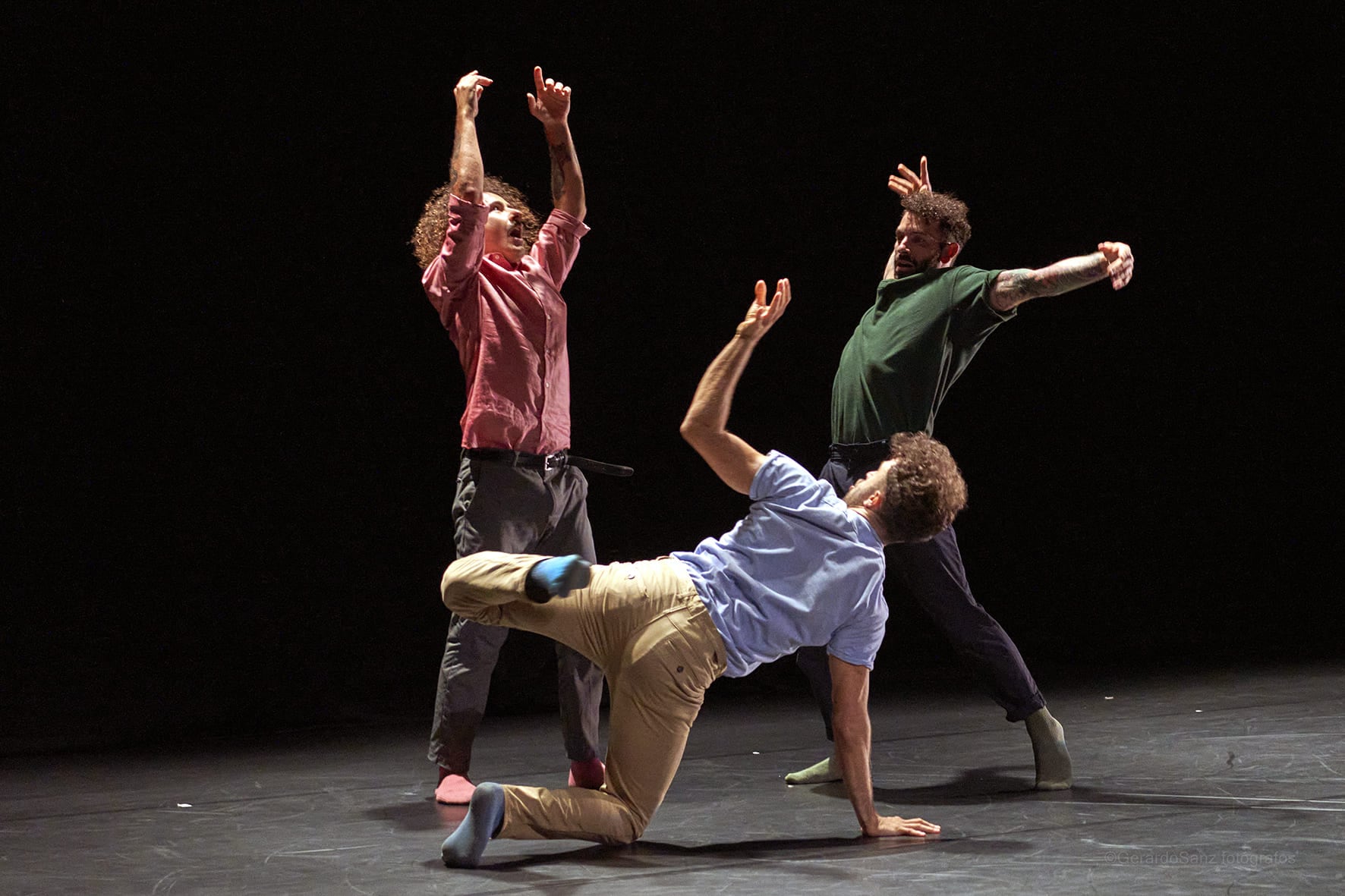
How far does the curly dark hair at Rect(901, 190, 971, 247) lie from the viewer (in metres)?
2.75

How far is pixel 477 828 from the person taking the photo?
1.93 m

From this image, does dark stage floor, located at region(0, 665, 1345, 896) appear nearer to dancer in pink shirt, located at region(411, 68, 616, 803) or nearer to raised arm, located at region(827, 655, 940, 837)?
raised arm, located at region(827, 655, 940, 837)

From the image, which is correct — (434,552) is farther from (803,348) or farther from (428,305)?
(803,348)

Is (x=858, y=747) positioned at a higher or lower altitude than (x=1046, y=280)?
lower

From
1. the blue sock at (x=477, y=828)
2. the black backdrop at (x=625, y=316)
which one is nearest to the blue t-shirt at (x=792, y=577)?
the blue sock at (x=477, y=828)

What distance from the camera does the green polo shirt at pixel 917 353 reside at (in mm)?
2627

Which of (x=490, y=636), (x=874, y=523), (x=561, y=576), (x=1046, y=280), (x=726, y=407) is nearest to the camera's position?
(x=561, y=576)

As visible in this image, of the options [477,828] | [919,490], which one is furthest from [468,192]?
[477,828]

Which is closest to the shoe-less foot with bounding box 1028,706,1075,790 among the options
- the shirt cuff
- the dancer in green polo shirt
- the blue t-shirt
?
the dancer in green polo shirt

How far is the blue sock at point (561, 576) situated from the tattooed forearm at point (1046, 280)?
103cm

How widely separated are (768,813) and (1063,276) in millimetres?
1093

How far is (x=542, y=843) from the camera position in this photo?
83.9 inches

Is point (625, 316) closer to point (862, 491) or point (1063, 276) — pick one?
point (1063, 276)

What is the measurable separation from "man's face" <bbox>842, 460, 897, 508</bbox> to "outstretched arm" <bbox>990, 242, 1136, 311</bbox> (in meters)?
0.53
